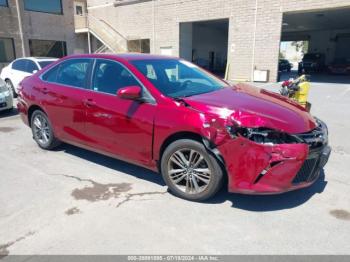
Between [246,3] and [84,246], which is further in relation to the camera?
[246,3]

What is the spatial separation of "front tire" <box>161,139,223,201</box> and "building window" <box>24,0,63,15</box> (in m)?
22.4

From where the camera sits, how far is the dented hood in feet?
10.3

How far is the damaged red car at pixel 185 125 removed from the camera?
3.11m

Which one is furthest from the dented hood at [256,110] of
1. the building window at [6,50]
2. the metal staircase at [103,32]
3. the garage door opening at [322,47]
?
the garage door opening at [322,47]

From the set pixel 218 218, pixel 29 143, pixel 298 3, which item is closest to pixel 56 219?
pixel 218 218

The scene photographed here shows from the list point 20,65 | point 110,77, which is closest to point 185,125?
point 110,77

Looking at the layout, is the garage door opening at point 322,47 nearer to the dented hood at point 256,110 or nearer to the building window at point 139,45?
the building window at point 139,45

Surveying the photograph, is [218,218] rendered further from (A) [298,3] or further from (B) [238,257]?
(A) [298,3]

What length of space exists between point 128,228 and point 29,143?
3.68 m

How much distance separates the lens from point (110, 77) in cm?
416

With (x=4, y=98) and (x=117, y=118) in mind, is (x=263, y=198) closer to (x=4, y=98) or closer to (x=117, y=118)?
(x=117, y=118)

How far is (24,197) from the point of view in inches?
144

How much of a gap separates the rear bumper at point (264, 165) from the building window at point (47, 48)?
22930mm

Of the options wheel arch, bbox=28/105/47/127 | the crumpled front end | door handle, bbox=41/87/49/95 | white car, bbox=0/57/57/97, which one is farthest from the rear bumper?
white car, bbox=0/57/57/97
